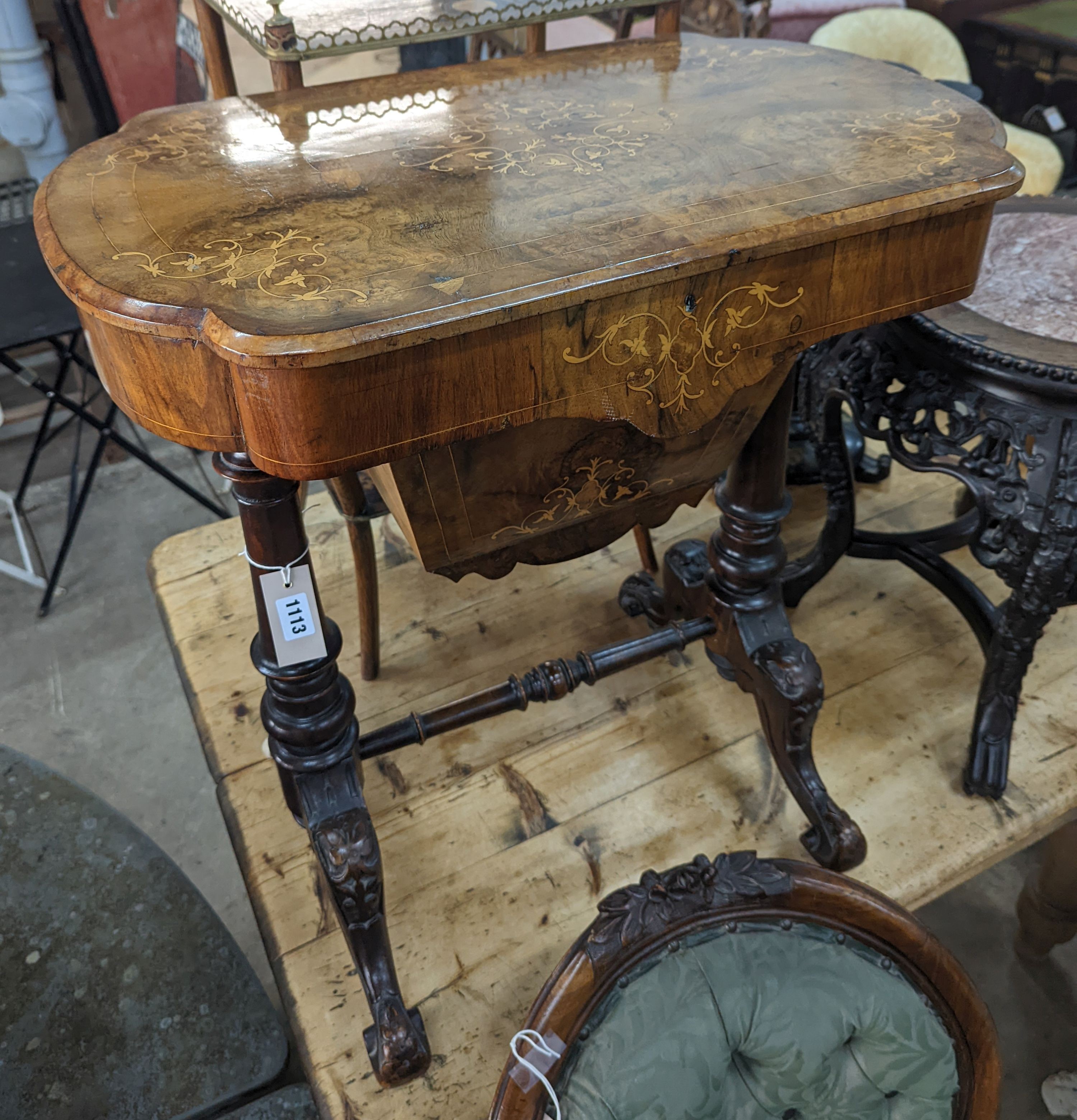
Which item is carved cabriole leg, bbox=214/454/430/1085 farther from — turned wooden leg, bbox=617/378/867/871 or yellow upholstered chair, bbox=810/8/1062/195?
yellow upholstered chair, bbox=810/8/1062/195

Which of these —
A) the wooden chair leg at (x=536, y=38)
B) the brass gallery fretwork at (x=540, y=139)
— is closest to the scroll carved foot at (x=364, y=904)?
the brass gallery fretwork at (x=540, y=139)

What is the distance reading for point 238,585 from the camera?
1.96 meters

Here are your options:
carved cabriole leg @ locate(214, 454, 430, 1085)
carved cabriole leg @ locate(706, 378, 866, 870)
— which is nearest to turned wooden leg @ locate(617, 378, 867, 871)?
carved cabriole leg @ locate(706, 378, 866, 870)

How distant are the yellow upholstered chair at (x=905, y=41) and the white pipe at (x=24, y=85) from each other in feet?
8.25

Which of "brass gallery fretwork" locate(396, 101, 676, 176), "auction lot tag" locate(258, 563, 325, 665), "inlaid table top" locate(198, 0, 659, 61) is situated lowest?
"auction lot tag" locate(258, 563, 325, 665)

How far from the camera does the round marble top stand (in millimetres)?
1343

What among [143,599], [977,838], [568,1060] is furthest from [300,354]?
[143,599]

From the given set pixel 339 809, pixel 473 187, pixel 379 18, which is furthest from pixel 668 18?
pixel 339 809

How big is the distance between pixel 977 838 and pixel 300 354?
1.26 meters

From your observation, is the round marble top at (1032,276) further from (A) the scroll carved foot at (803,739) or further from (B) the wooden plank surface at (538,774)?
(B) the wooden plank surface at (538,774)

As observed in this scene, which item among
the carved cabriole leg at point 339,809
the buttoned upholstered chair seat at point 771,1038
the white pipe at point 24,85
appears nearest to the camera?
the buttoned upholstered chair seat at point 771,1038

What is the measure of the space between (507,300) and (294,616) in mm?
502

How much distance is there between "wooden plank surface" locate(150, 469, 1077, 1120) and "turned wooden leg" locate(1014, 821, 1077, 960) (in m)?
0.17

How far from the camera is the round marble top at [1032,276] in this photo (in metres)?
1.34
